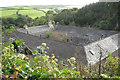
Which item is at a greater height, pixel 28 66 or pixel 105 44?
pixel 28 66

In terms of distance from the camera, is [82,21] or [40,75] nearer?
[40,75]

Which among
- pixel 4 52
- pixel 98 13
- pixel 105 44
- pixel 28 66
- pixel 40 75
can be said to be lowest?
pixel 105 44

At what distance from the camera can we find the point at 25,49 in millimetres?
2555

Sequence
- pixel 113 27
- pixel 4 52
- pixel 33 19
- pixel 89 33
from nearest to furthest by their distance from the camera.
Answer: pixel 4 52 < pixel 89 33 < pixel 113 27 < pixel 33 19

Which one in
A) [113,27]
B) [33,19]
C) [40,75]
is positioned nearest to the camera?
[40,75]

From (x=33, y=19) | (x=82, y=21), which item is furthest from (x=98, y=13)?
(x=33, y=19)

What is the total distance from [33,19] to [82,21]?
1548cm

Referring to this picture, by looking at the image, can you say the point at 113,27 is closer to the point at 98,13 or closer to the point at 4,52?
the point at 98,13

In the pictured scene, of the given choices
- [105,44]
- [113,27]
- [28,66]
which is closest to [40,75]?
[28,66]

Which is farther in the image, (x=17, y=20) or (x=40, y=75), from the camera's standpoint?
(x=17, y=20)

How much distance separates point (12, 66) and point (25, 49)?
2.60 feet

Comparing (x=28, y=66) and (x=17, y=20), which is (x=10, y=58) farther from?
(x=17, y=20)

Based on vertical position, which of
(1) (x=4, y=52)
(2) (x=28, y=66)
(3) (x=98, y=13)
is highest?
(3) (x=98, y=13)

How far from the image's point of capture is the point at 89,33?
19641 mm
